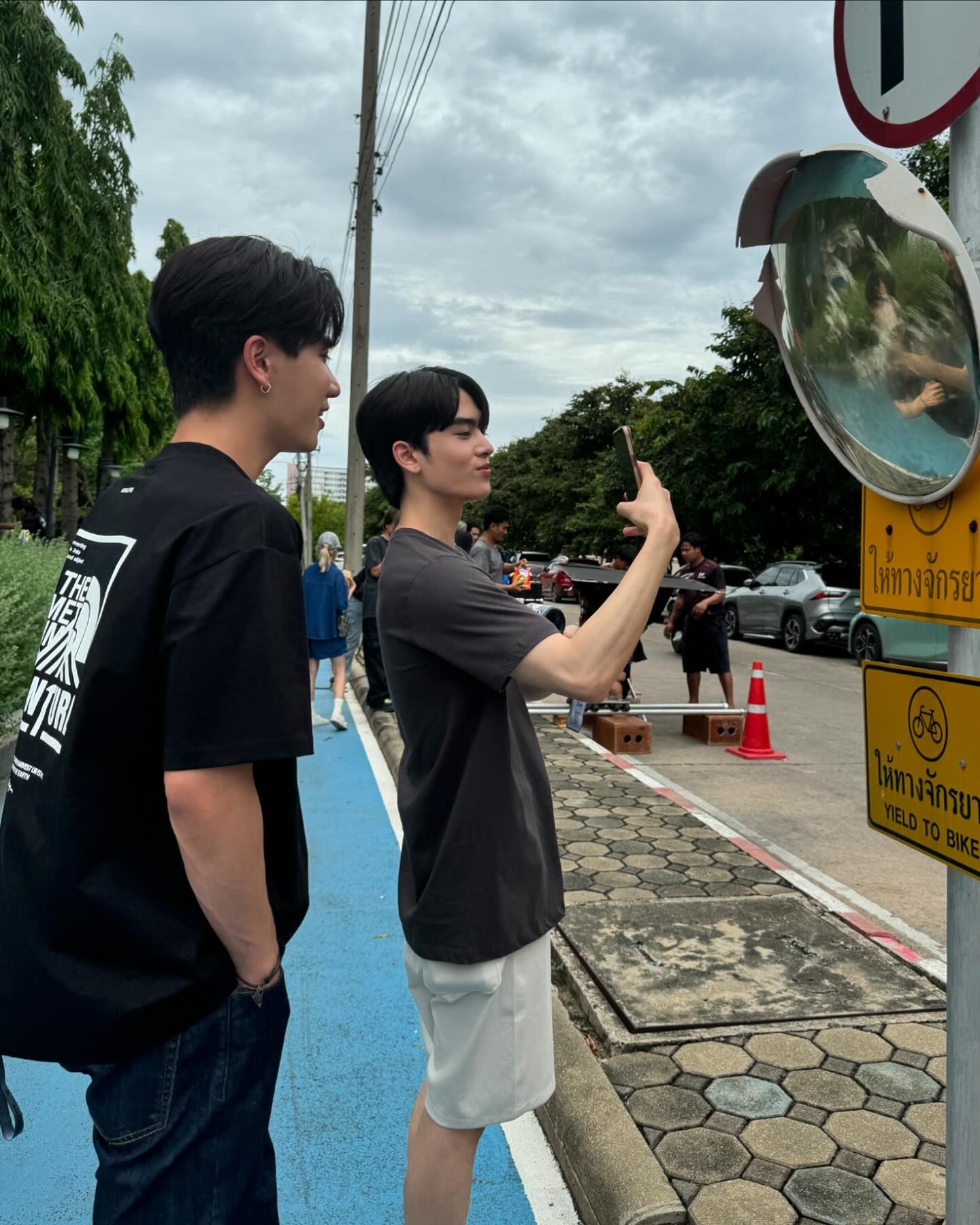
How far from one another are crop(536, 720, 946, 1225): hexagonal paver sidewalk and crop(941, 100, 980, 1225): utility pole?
0.75m

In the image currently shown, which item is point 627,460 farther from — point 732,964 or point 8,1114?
point 732,964

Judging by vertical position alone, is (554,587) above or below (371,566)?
above

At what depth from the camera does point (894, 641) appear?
14031 mm

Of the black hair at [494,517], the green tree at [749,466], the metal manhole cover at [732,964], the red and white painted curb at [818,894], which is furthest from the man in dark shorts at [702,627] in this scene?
the green tree at [749,466]

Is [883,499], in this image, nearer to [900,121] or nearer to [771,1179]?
[900,121]

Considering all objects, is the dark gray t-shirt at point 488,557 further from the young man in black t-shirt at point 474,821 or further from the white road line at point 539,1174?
the young man in black t-shirt at point 474,821

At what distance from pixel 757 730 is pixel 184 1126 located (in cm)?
775

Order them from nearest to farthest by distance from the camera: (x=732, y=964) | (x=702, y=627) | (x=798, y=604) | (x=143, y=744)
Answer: (x=143, y=744)
(x=732, y=964)
(x=702, y=627)
(x=798, y=604)

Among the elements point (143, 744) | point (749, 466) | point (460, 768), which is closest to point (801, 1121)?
point (460, 768)

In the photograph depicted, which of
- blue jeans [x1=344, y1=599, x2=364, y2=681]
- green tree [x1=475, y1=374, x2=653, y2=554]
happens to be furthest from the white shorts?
green tree [x1=475, y1=374, x2=653, y2=554]

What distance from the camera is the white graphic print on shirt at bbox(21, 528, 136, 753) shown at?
1.35 meters

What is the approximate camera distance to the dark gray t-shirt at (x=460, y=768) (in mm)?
1861

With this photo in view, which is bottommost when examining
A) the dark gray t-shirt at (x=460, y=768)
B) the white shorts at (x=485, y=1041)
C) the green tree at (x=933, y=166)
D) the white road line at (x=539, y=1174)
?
the white road line at (x=539, y=1174)

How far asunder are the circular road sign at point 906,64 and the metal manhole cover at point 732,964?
2677 mm
